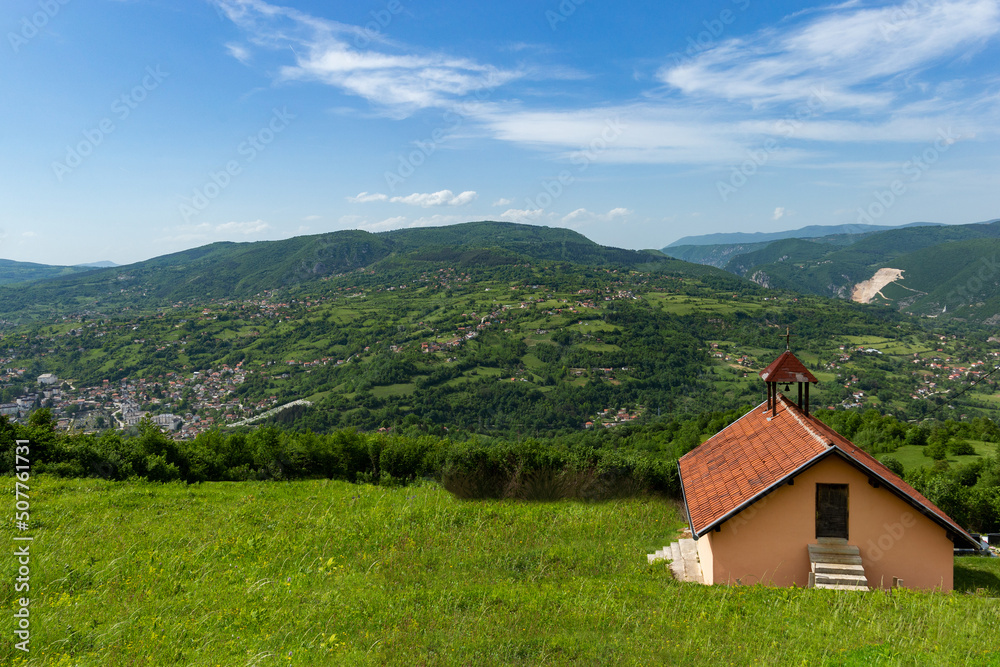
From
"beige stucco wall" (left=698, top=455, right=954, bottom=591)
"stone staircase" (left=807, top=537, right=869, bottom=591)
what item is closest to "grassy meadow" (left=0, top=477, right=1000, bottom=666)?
"stone staircase" (left=807, top=537, right=869, bottom=591)

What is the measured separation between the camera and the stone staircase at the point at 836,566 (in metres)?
9.82

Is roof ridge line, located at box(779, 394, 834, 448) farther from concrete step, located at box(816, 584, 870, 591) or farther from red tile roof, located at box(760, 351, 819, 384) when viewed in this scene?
concrete step, located at box(816, 584, 870, 591)

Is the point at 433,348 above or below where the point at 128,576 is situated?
below

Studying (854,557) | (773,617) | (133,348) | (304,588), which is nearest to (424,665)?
(304,588)

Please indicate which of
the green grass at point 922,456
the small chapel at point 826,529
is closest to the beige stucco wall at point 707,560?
the small chapel at point 826,529

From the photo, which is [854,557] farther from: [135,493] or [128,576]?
[135,493]

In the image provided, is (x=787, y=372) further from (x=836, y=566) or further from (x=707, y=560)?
(x=707, y=560)

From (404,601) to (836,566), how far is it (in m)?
8.57

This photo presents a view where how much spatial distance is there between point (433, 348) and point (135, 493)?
117 metres

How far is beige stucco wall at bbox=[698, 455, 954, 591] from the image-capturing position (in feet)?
34.5

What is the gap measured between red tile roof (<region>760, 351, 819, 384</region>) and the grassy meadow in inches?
213

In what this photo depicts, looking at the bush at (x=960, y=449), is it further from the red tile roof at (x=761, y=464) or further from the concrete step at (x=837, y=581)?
the concrete step at (x=837, y=581)

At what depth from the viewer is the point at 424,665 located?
5664mm

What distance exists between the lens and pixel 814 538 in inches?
418
